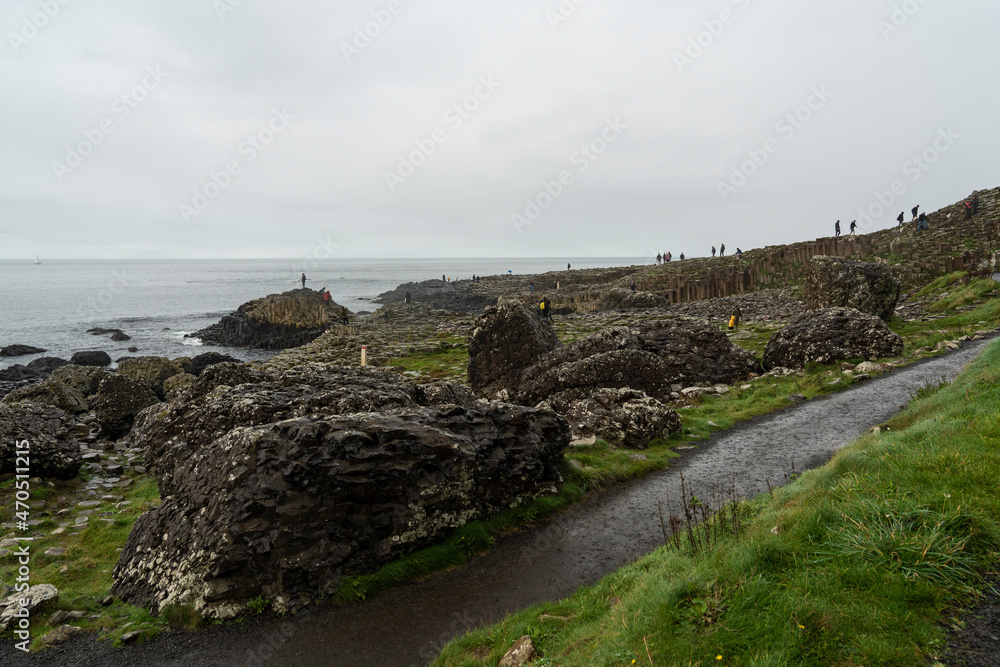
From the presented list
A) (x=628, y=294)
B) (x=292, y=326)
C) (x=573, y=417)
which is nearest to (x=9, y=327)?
(x=292, y=326)

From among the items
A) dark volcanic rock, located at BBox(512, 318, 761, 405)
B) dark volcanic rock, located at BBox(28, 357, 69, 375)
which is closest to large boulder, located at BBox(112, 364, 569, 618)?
dark volcanic rock, located at BBox(512, 318, 761, 405)

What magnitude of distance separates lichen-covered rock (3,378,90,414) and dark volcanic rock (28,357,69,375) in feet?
74.3

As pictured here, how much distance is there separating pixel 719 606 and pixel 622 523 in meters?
5.68

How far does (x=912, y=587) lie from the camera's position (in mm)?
5578

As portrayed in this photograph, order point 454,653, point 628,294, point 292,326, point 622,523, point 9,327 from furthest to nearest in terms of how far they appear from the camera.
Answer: point 9,327 → point 292,326 → point 628,294 → point 622,523 → point 454,653

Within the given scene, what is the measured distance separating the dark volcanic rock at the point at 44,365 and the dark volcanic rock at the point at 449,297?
4855cm

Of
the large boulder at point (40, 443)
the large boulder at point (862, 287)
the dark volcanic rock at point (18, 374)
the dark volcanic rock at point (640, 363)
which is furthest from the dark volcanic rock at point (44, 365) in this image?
the large boulder at point (862, 287)

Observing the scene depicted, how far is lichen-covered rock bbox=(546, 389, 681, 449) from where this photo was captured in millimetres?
16344

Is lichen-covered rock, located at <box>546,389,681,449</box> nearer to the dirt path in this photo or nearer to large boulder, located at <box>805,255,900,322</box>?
the dirt path

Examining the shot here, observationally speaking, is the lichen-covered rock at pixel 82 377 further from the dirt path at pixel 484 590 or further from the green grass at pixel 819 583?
the green grass at pixel 819 583

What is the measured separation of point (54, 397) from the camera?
25.5m

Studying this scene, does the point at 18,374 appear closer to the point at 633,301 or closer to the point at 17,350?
the point at 17,350

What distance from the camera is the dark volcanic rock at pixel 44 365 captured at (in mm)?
43531

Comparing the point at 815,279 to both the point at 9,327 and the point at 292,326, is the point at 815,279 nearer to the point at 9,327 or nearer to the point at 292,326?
the point at 292,326
